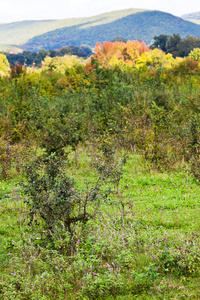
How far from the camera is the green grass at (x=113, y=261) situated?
3754 mm

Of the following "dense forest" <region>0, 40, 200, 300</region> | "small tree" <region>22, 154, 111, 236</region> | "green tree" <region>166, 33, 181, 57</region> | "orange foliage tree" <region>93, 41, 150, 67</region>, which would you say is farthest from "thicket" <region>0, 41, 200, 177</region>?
"green tree" <region>166, 33, 181, 57</region>

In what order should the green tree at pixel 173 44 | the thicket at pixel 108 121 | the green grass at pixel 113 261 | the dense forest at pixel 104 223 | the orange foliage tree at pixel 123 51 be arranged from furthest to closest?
the green tree at pixel 173 44, the orange foliage tree at pixel 123 51, the thicket at pixel 108 121, the dense forest at pixel 104 223, the green grass at pixel 113 261

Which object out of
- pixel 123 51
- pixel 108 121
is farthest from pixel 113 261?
pixel 123 51

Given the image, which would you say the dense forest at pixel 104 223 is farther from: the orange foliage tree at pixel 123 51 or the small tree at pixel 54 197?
the orange foliage tree at pixel 123 51

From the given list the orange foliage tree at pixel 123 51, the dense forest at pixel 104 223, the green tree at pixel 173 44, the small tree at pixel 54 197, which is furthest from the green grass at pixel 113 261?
the green tree at pixel 173 44

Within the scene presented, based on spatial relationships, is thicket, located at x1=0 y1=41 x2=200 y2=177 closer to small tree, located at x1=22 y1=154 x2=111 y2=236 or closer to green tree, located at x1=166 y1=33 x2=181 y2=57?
small tree, located at x1=22 y1=154 x2=111 y2=236

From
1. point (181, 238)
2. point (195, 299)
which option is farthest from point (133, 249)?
point (195, 299)

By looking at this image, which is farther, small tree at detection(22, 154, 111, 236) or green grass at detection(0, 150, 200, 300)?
small tree at detection(22, 154, 111, 236)

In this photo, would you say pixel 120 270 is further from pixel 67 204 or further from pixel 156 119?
pixel 156 119

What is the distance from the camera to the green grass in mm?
3754

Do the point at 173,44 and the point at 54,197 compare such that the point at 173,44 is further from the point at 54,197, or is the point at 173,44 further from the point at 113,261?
the point at 113,261

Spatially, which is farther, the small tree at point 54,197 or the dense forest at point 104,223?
the small tree at point 54,197

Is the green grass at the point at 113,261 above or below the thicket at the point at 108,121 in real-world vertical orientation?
below

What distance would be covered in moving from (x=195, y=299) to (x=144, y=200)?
13.4 ft
